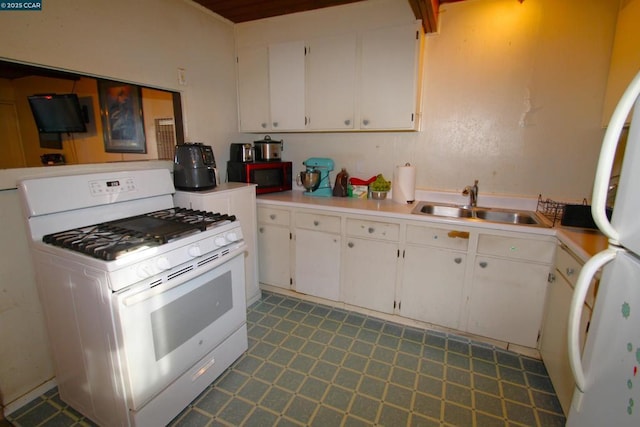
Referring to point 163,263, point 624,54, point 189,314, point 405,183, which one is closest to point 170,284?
point 163,263

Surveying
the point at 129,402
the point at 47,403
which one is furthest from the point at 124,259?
the point at 47,403

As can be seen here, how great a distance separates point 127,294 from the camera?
1.25 m

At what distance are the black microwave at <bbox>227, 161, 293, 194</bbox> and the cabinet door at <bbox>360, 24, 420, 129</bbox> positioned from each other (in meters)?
0.95

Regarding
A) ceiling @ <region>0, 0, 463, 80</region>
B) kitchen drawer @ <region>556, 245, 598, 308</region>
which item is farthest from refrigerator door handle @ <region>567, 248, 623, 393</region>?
ceiling @ <region>0, 0, 463, 80</region>

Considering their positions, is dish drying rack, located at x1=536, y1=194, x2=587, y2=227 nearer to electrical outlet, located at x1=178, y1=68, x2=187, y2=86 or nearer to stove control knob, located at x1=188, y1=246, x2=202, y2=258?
stove control knob, located at x1=188, y1=246, x2=202, y2=258

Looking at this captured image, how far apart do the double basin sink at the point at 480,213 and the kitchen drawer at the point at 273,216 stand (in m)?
1.05

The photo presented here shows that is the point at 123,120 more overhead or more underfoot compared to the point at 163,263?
more overhead

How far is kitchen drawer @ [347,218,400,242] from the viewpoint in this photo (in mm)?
2246

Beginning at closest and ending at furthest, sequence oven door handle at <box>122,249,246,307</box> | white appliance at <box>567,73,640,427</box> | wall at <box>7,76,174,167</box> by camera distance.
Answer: white appliance at <box>567,73,640,427</box> < oven door handle at <box>122,249,246,307</box> < wall at <box>7,76,174,167</box>

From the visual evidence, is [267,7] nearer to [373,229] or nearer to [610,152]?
[373,229]

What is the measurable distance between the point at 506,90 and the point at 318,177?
1.63 metres

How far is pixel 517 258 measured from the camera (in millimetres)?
1926

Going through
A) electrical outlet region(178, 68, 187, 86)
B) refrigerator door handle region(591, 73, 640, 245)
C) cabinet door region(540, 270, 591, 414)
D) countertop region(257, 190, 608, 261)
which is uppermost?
electrical outlet region(178, 68, 187, 86)

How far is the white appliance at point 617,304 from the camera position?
2.35ft
